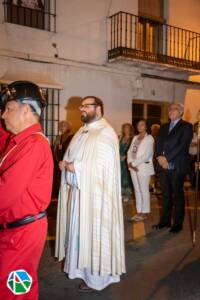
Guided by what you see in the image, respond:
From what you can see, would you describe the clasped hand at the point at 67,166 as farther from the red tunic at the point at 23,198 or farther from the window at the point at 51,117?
the window at the point at 51,117

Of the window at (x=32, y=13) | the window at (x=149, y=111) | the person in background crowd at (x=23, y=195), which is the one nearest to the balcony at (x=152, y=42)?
the window at (x=149, y=111)

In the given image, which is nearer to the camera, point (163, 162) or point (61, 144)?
point (163, 162)

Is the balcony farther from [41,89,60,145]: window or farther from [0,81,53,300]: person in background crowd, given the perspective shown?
[0,81,53,300]: person in background crowd

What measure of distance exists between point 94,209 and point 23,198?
6.39 ft

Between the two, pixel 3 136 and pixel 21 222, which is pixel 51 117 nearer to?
pixel 3 136

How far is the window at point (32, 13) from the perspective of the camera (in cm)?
1058

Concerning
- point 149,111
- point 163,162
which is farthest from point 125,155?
point 149,111

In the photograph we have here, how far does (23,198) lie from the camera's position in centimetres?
262

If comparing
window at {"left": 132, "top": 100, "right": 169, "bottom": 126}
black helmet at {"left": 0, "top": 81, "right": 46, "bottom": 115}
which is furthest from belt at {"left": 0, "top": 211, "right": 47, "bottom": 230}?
window at {"left": 132, "top": 100, "right": 169, "bottom": 126}

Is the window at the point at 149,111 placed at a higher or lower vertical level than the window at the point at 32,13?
lower

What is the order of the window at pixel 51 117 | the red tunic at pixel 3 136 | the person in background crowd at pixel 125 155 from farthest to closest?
1. the window at pixel 51 117
2. the person in background crowd at pixel 125 155
3. the red tunic at pixel 3 136

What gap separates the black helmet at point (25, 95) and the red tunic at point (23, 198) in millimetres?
187

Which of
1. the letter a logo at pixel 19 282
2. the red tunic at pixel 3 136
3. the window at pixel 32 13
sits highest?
the window at pixel 32 13

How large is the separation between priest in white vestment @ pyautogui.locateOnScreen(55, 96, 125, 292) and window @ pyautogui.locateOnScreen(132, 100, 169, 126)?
920 centimetres
